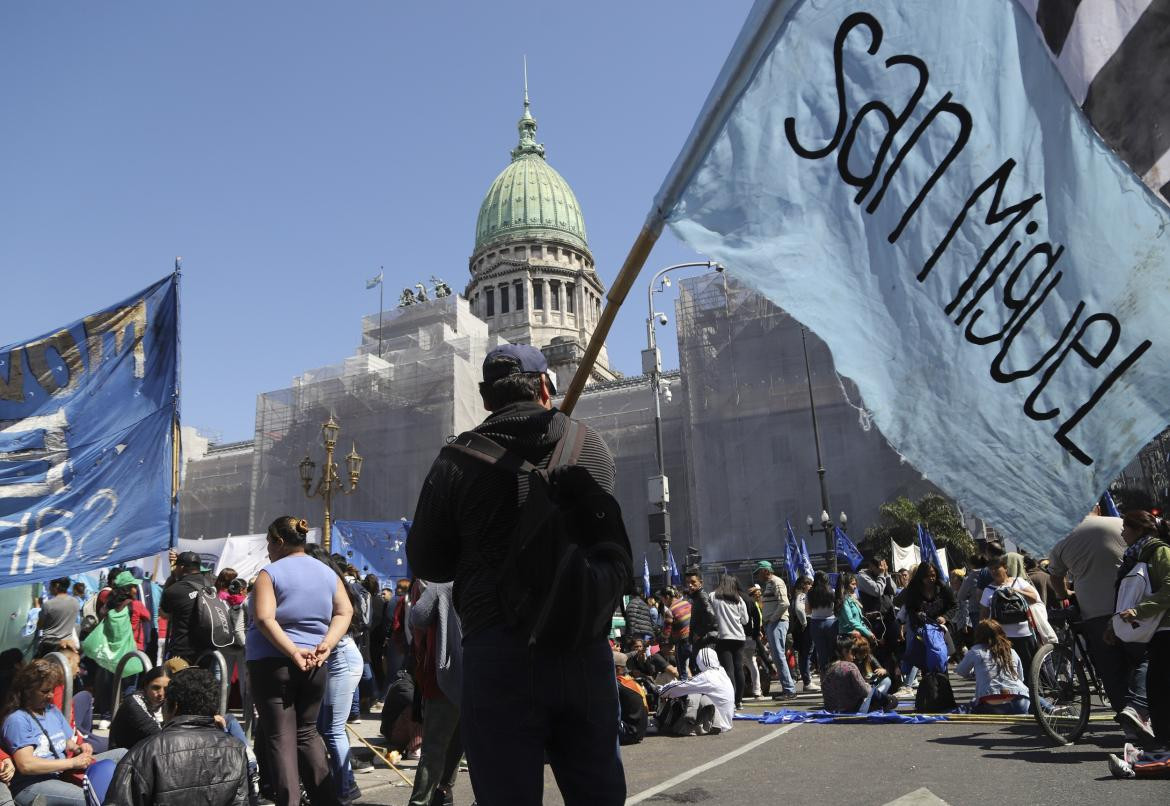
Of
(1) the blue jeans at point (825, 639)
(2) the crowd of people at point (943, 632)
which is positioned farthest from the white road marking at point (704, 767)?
(1) the blue jeans at point (825, 639)

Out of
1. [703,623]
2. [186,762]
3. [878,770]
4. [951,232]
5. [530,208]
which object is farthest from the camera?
[530,208]

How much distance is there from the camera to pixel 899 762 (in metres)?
6.43

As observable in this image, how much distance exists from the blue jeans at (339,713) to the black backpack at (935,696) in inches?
226

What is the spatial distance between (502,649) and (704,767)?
4.77m

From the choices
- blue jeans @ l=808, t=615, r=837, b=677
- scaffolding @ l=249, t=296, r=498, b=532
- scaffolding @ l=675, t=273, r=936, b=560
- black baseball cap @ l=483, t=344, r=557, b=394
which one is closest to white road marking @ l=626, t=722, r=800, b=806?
blue jeans @ l=808, t=615, r=837, b=677

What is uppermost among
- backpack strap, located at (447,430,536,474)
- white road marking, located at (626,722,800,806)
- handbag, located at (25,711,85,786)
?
backpack strap, located at (447,430,536,474)

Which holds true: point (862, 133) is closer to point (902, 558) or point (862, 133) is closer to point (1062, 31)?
point (1062, 31)

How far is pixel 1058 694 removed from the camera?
7.00 m

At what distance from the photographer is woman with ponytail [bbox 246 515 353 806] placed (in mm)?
4609

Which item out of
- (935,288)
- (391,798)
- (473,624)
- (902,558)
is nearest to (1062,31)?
(935,288)

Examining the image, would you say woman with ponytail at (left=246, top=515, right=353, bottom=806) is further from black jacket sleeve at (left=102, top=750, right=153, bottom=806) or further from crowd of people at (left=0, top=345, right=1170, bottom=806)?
black jacket sleeve at (left=102, top=750, right=153, bottom=806)

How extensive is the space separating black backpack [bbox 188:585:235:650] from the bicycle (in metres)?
5.93

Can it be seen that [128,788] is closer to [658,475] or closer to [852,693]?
[852,693]

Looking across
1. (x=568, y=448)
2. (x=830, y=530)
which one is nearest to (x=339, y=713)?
(x=568, y=448)
